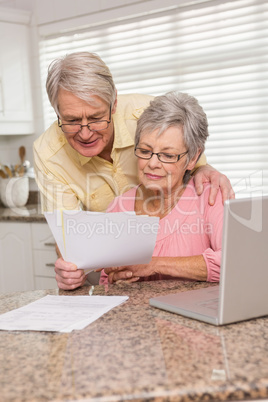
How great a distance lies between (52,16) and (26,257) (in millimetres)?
1726

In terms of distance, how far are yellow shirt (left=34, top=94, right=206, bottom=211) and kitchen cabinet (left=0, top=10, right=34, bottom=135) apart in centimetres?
165

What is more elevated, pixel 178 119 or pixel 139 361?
pixel 178 119

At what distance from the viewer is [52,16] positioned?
142 inches

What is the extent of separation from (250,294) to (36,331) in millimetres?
474

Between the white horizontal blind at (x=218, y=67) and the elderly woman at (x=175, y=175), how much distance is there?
53.2 inches

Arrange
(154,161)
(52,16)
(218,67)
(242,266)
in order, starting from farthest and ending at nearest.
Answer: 1. (52,16)
2. (218,67)
3. (154,161)
4. (242,266)

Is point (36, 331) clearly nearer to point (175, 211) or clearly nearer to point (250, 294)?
point (250, 294)

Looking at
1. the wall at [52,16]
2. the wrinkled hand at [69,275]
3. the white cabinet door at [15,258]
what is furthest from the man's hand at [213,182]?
the white cabinet door at [15,258]

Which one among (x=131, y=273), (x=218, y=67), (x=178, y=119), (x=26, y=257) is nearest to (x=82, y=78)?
(x=178, y=119)

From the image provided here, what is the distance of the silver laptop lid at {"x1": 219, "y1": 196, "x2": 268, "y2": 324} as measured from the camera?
102cm

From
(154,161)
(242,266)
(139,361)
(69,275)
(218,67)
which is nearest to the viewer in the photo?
(139,361)

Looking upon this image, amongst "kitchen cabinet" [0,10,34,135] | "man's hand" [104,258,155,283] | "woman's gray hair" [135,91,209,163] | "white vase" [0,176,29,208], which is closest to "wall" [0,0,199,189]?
"kitchen cabinet" [0,10,34,135]

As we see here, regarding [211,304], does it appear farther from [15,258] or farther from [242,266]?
[15,258]

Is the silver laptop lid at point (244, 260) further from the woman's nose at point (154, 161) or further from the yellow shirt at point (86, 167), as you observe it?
the yellow shirt at point (86, 167)
